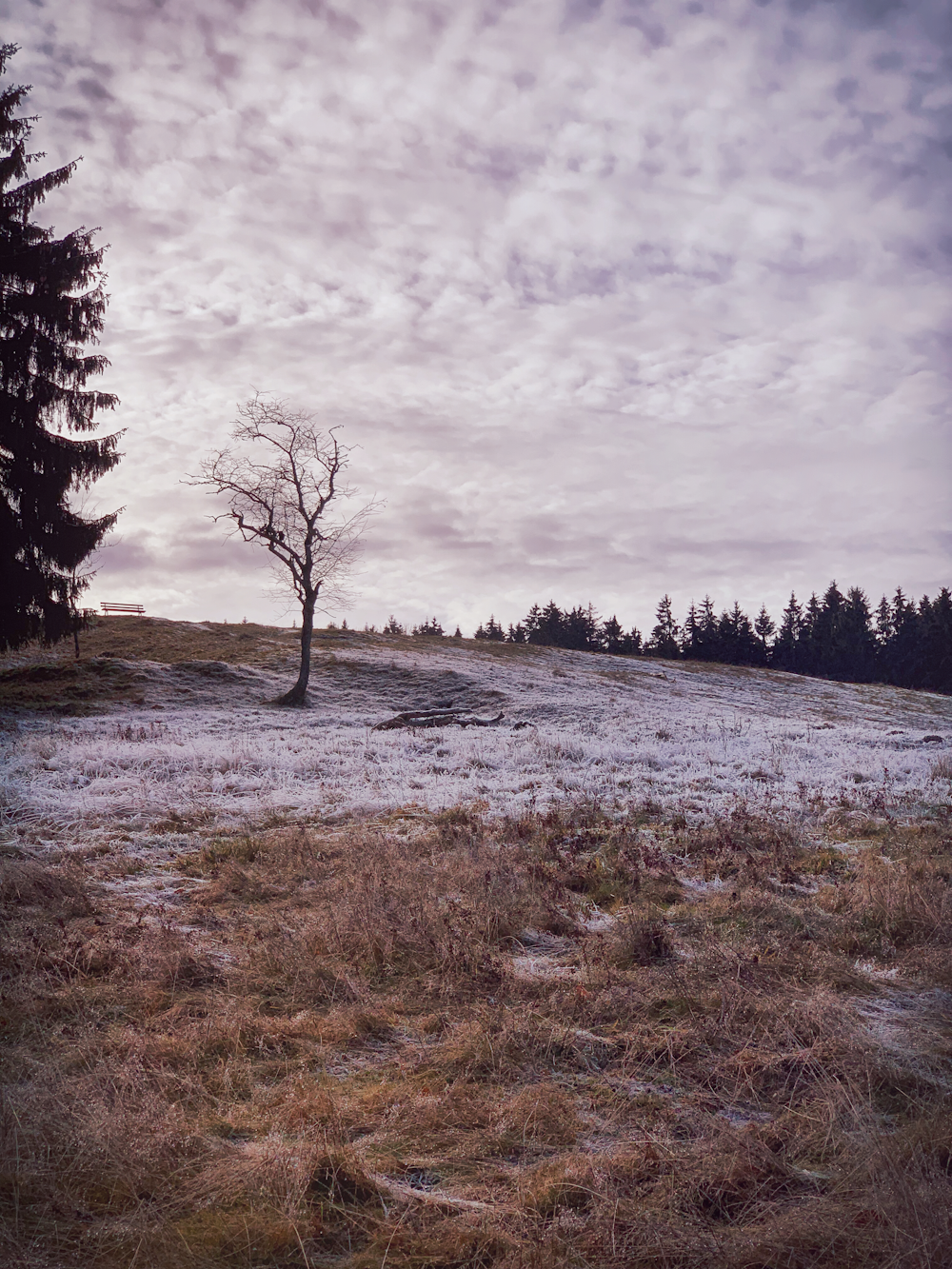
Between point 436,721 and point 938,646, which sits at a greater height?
point 938,646

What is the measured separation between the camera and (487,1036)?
4.15 m

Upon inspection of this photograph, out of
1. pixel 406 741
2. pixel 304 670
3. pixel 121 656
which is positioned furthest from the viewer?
pixel 121 656

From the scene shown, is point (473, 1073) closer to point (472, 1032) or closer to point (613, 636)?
point (472, 1032)

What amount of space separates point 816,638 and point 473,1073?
313ft

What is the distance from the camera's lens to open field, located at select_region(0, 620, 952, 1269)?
106 inches

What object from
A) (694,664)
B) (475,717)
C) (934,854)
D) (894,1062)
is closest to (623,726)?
(475,717)

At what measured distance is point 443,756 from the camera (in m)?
17.9

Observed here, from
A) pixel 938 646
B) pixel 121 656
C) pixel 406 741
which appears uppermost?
pixel 938 646

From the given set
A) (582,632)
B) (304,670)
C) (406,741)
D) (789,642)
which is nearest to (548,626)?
(582,632)

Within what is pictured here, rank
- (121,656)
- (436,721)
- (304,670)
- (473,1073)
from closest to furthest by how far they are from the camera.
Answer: (473,1073) → (436,721) → (304,670) → (121,656)

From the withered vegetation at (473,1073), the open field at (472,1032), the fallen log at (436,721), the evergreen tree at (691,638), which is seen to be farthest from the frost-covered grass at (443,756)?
the evergreen tree at (691,638)

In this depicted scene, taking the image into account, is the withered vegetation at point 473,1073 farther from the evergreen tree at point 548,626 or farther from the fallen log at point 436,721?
the evergreen tree at point 548,626

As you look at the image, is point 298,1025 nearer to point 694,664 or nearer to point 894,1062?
point 894,1062

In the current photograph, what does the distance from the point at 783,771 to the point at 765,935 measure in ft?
→ 35.1
